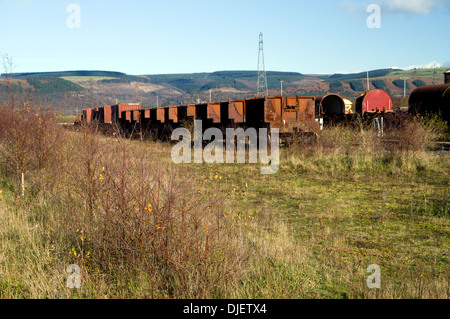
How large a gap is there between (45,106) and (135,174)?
7.41m

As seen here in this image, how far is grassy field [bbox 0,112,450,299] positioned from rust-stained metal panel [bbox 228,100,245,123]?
32.8 feet

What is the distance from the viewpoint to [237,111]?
779 inches

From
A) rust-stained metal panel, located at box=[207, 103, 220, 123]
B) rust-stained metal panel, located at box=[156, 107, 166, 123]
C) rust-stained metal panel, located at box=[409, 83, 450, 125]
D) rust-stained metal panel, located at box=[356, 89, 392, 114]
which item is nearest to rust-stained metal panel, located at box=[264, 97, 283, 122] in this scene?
rust-stained metal panel, located at box=[207, 103, 220, 123]

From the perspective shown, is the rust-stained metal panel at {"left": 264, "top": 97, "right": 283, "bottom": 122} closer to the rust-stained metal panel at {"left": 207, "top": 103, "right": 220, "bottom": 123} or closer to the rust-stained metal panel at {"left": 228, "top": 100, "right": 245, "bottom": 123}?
the rust-stained metal panel at {"left": 228, "top": 100, "right": 245, "bottom": 123}

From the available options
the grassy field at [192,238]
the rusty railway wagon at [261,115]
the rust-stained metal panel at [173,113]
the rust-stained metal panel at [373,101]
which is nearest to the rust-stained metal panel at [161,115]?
the rust-stained metal panel at [173,113]

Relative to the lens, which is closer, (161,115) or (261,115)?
(261,115)

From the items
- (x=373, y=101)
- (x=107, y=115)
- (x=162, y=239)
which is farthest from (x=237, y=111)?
(x=107, y=115)

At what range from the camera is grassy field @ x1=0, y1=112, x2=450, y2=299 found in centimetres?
441

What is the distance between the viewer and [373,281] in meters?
4.99

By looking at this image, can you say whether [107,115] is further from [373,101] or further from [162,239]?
[162,239]

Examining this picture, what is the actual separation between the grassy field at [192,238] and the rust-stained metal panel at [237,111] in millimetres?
9987

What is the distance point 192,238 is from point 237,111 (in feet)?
51.6

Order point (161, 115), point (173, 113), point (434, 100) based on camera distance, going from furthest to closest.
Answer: point (161, 115) < point (434, 100) < point (173, 113)

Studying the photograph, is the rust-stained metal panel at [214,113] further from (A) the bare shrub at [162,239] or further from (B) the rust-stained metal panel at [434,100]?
(A) the bare shrub at [162,239]
